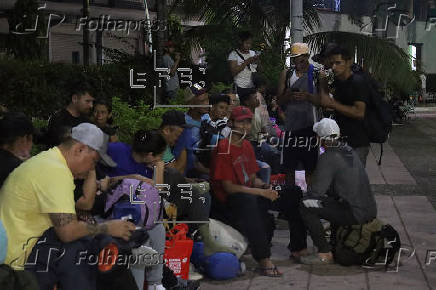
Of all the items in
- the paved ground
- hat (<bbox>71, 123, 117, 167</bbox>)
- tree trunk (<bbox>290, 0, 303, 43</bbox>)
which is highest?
tree trunk (<bbox>290, 0, 303, 43</bbox>)

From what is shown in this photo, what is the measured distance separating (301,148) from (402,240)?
1523 mm

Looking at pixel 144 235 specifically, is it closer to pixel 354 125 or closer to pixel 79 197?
pixel 79 197

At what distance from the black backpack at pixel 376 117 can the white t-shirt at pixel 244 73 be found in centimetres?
476

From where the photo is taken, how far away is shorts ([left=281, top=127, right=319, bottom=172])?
33.1 feet

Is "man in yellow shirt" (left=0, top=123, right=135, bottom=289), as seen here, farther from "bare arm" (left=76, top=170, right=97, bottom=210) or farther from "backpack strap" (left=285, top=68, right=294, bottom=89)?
"backpack strap" (left=285, top=68, right=294, bottom=89)

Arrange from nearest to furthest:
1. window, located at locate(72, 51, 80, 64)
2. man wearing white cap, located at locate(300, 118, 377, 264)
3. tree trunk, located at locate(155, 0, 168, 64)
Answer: man wearing white cap, located at locate(300, 118, 377, 264)
tree trunk, located at locate(155, 0, 168, 64)
window, located at locate(72, 51, 80, 64)

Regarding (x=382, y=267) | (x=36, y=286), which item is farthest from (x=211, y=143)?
(x=36, y=286)

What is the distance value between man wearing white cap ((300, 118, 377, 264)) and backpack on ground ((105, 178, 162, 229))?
2170 mm

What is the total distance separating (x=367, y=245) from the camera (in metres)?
8.34

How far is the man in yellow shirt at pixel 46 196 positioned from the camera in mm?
5254

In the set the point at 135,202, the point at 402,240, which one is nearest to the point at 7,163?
the point at 135,202

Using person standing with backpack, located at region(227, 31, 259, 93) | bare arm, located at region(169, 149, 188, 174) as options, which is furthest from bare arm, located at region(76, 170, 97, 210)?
person standing with backpack, located at region(227, 31, 259, 93)

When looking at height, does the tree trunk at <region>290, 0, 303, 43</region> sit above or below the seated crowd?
above

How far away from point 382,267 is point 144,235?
2987 millimetres
